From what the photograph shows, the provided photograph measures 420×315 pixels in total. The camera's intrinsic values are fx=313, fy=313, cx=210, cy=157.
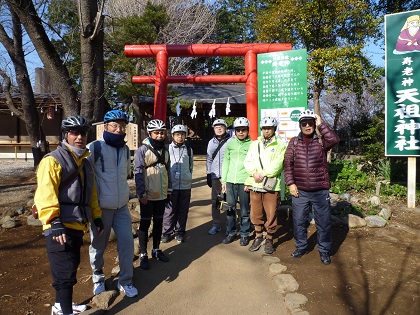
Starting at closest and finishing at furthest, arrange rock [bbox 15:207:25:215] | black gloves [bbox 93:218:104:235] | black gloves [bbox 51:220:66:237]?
black gloves [bbox 51:220:66:237], black gloves [bbox 93:218:104:235], rock [bbox 15:207:25:215]

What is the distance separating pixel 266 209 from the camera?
14.0 feet

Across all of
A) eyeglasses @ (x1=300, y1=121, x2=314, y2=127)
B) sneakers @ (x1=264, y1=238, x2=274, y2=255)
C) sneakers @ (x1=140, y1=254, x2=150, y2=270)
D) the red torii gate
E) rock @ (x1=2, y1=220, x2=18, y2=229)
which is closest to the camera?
sneakers @ (x1=140, y1=254, x2=150, y2=270)

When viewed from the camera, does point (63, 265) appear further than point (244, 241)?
No

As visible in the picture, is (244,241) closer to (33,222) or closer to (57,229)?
(57,229)

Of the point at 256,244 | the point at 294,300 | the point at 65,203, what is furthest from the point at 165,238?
the point at 65,203

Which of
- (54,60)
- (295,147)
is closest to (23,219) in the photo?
(54,60)

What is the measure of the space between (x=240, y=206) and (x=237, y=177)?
0.42 metres

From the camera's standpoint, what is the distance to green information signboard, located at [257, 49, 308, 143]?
227 inches

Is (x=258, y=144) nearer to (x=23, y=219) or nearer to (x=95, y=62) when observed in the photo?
(x=95, y=62)

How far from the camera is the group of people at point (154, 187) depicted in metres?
2.55

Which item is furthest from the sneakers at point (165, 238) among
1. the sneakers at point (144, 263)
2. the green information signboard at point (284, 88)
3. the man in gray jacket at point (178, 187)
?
the green information signboard at point (284, 88)

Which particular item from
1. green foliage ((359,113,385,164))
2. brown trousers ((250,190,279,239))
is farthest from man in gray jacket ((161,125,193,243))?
green foliage ((359,113,385,164))

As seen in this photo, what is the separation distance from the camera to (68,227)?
8.43 ft

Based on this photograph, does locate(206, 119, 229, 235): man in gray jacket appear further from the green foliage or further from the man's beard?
the green foliage
